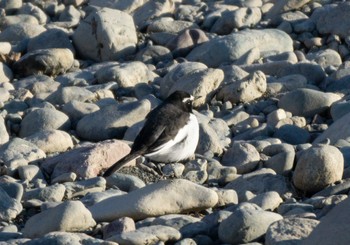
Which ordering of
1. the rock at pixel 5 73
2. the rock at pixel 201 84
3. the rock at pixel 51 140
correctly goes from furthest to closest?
the rock at pixel 5 73 < the rock at pixel 201 84 < the rock at pixel 51 140

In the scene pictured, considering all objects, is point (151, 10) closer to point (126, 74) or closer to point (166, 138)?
point (126, 74)

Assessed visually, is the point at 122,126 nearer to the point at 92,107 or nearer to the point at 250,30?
the point at 92,107

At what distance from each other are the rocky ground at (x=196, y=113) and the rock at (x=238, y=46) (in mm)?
18

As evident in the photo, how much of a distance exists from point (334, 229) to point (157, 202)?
2.18 meters

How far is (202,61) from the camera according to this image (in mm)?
13602

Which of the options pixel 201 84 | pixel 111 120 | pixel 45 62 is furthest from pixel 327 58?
pixel 45 62

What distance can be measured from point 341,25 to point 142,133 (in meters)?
5.24

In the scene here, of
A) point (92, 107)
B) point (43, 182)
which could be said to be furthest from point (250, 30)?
point (43, 182)

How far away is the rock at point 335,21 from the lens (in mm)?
14094

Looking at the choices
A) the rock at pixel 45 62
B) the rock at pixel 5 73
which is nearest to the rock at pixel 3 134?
the rock at pixel 5 73

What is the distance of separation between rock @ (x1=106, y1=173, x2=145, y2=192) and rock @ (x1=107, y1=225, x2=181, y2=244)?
1611 millimetres

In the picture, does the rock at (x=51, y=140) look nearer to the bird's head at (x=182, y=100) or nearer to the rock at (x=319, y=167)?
the bird's head at (x=182, y=100)

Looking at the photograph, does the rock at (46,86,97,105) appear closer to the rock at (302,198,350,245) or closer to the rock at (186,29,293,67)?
the rock at (186,29,293,67)

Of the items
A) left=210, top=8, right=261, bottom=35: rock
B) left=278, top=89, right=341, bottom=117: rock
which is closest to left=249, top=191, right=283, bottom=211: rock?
left=278, top=89, right=341, bottom=117: rock
